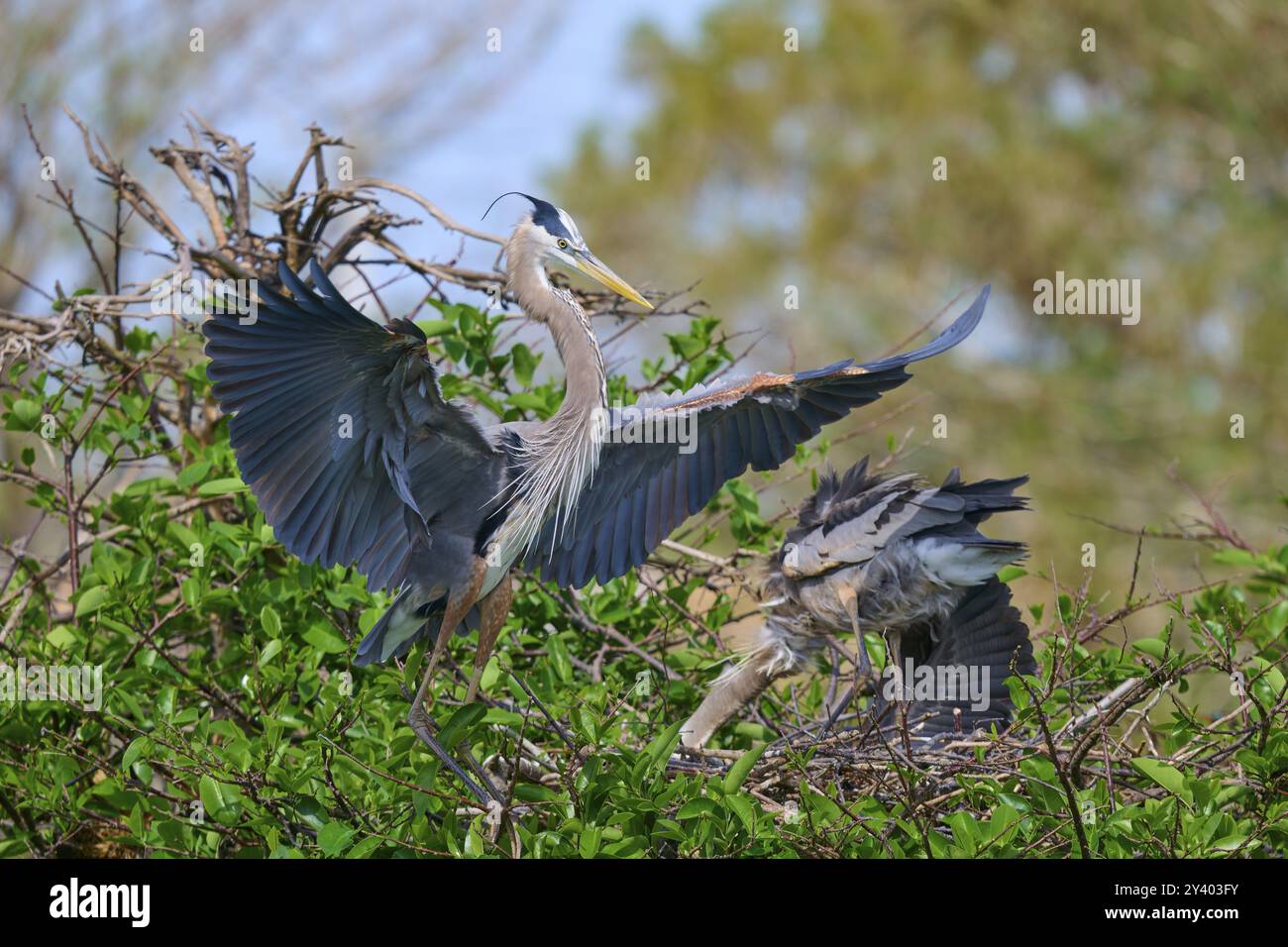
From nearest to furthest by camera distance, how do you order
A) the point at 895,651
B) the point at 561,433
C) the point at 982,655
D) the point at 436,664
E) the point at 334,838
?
1. the point at 334,838
2. the point at 436,664
3. the point at 561,433
4. the point at 982,655
5. the point at 895,651

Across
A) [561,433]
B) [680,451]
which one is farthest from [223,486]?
[680,451]

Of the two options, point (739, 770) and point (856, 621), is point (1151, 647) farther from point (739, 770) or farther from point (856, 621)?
point (739, 770)

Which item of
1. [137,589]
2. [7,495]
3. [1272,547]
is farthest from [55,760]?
[7,495]

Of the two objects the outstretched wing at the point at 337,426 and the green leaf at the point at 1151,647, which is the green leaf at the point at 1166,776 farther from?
the outstretched wing at the point at 337,426

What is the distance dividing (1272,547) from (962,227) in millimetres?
15137

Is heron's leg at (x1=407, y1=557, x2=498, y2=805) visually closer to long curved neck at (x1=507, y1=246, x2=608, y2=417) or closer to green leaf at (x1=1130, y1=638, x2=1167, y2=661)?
long curved neck at (x1=507, y1=246, x2=608, y2=417)

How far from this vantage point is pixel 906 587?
4.18m

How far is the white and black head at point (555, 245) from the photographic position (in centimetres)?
385

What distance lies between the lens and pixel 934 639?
4.42 m

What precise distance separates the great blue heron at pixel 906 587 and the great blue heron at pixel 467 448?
57 centimetres

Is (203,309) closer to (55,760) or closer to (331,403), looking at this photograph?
(331,403)

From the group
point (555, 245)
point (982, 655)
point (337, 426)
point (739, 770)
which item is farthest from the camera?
point (982, 655)

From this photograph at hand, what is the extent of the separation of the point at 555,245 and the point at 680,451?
25.1 inches

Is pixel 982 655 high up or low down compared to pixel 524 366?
down
